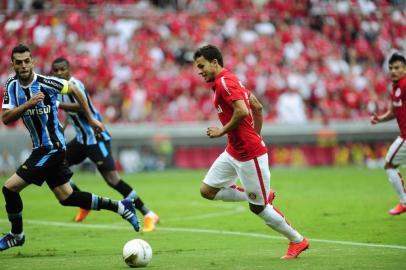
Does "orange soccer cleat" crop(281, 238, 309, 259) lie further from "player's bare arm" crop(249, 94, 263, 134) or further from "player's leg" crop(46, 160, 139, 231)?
"player's leg" crop(46, 160, 139, 231)

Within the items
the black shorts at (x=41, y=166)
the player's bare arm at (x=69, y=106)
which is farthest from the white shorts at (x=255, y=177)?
the player's bare arm at (x=69, y=106)

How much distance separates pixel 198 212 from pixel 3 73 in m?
15.8

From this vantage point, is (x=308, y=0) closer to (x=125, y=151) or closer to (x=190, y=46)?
(x=190, y=46)

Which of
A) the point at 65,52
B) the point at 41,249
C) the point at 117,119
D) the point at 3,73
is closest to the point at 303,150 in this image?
the point at 117,119

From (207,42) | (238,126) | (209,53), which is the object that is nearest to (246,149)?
(238,126)

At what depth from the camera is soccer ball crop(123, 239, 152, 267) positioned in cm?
870

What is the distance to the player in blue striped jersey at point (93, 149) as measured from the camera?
13297 millimetres

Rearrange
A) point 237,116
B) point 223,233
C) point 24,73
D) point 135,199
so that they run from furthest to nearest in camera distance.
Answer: point 135,199 < point 223,233 < point 24,73 < point 237,116

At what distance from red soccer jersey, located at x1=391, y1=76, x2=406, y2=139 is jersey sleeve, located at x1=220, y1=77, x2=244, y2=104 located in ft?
17.9

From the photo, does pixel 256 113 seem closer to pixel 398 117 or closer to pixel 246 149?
pixel 246 149

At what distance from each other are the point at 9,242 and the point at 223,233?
3.62m

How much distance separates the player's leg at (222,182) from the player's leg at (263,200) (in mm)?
421

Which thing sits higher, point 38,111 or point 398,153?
point 38,111

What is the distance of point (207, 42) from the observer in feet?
105
